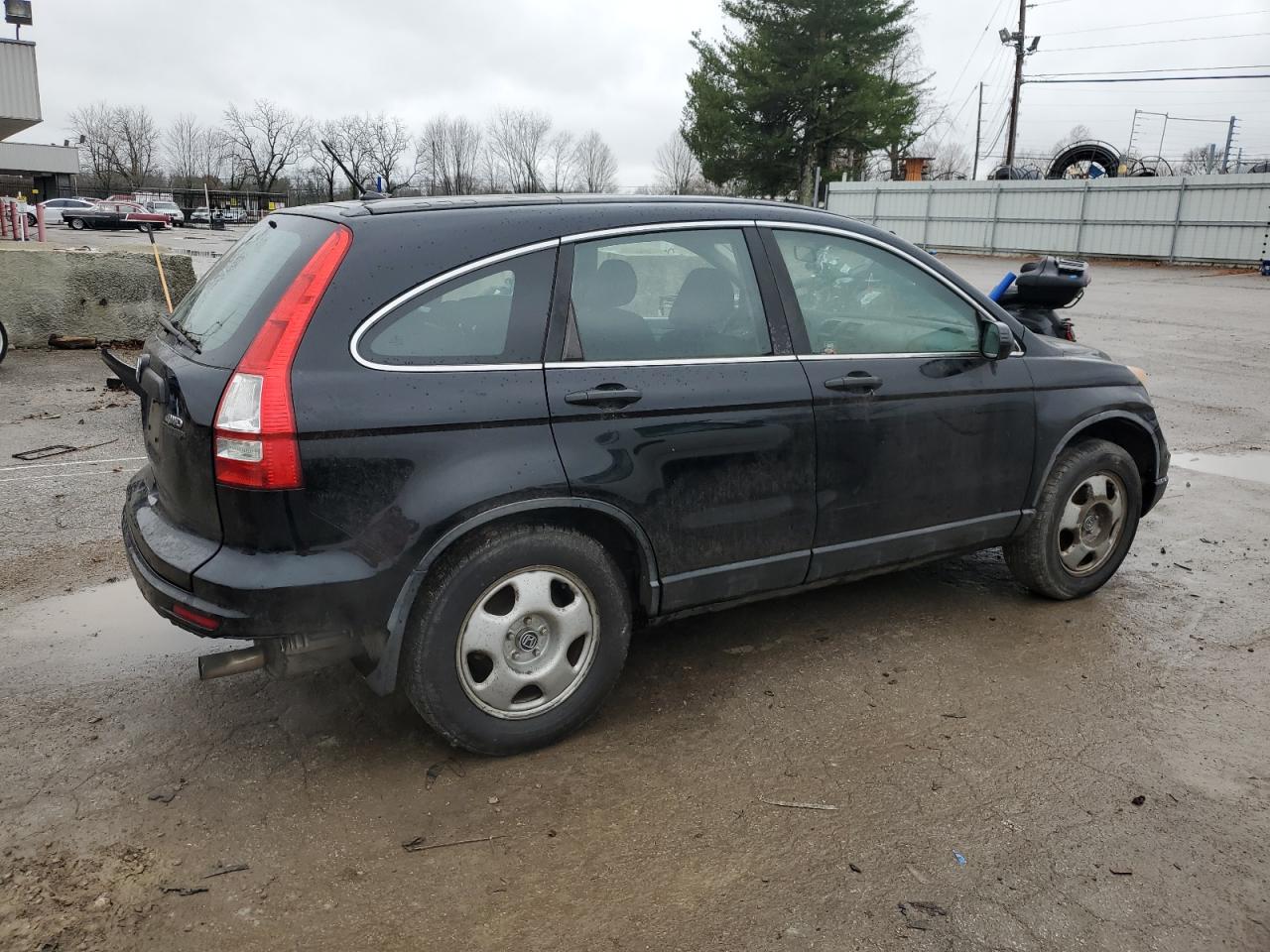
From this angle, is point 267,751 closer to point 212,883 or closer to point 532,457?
point 212,883

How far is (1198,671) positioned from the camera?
13.0ft

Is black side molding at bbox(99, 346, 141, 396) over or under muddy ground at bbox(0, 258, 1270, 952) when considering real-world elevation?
over

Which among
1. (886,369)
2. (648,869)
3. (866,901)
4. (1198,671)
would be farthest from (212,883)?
(1198,671)

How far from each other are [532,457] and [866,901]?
1.58 metres

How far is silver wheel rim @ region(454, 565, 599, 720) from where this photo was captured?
3.10 meters

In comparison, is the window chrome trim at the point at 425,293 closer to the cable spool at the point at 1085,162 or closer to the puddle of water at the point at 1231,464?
the puddle of water at the point at 1231,464

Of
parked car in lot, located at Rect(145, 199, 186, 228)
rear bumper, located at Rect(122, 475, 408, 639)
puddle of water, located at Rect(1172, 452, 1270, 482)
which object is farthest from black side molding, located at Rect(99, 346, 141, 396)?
parked car in lot, located at Rect(145, 199, 186, 228)

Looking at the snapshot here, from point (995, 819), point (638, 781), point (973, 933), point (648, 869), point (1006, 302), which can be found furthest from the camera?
point (1006, 302)

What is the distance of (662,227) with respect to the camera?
354 cm

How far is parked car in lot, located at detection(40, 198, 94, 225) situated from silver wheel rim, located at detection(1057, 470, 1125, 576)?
56.6m

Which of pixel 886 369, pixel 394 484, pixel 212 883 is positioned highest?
pixel 886 369

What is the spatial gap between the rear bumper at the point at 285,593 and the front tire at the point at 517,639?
0.59 ft

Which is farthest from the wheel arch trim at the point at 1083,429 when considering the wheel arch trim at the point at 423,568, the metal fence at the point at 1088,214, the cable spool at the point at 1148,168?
the cable spool at the point at 1148,168

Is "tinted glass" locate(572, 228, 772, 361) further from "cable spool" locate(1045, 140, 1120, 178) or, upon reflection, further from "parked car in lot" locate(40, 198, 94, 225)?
"parked car in lot" locate(40, 198, 94, 225)
